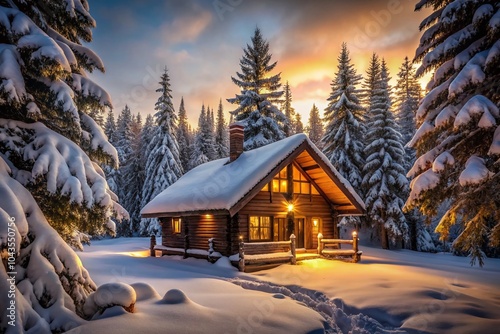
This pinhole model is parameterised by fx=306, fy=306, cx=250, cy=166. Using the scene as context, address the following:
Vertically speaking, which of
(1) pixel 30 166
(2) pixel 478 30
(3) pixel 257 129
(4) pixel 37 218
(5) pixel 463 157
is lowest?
(4) pixel 37 218

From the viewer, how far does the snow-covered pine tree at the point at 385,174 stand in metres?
26.3

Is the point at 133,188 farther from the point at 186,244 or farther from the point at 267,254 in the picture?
the point at 267,254

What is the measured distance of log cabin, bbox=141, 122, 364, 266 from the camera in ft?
51.5

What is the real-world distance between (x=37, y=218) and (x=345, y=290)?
880 centimetres

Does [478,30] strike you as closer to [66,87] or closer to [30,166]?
[66,87]

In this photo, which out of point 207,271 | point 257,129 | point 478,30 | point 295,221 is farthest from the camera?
point 257,129

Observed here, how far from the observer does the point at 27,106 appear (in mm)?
6180

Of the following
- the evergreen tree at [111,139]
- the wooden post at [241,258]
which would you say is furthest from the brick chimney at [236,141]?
the evergreen tree at [111,139]

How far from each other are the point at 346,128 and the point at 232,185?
17.9 m

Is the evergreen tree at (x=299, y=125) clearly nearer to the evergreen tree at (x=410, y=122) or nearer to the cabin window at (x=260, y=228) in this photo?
the evergreen tree at (x=410, y=122)

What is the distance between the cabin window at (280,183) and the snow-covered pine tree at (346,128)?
40.7 feet

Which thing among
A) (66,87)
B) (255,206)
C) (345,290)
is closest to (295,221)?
(255,206)

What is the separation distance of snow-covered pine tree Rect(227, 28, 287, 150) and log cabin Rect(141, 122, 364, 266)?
35.1ft

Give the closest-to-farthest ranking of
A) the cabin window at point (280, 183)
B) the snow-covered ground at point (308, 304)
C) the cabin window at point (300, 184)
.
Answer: the snow-covered ground at point (308, 304) → the cabin window at point (280, 183) → the cabin window at point (300, 184)
